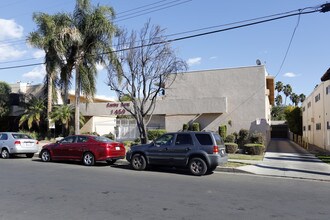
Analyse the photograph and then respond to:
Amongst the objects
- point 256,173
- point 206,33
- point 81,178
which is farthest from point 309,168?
point 81,178

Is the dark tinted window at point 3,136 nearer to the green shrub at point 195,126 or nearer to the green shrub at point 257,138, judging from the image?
the green shrub at point 195,126

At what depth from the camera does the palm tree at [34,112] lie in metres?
32.0

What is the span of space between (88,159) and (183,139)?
5015 mm

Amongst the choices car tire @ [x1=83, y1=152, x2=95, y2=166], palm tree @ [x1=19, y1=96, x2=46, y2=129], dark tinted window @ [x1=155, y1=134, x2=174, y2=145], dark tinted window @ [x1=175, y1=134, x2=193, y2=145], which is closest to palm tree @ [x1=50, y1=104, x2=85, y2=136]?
palm tree @ [x1=19, y1=96, x2=46, y2=129]

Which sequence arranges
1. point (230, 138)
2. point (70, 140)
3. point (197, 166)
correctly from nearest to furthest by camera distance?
point (197, 166)
point (70, 140)
point (230, 138)

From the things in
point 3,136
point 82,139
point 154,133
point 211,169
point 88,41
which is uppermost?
point 88,41

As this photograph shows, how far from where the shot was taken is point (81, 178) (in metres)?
11.9

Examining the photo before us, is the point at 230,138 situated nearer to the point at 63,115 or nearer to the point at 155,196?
the point at 63,115

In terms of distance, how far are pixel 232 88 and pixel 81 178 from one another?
18845mm

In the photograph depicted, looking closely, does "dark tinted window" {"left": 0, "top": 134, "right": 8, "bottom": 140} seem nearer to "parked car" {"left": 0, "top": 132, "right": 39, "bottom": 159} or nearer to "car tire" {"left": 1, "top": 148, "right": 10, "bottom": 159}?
"parked car" {"left": 0, "top": 132, "right": 39, "bottom": 159}

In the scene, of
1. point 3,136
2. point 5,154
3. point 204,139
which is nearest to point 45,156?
point 5,154

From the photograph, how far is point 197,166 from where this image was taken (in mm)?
13344

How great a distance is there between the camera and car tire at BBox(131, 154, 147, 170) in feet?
47.8

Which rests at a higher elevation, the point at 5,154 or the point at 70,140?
the point at 70,140
